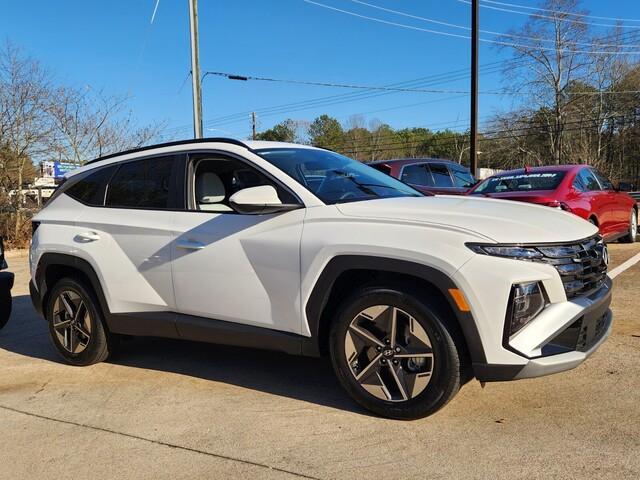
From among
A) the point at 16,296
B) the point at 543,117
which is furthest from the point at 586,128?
the point at 16,296

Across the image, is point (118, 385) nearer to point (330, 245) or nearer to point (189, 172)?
point (189, 172)

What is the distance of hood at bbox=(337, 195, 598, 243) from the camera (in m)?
3.02

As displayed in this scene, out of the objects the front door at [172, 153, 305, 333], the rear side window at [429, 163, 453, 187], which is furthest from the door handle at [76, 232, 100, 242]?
the rear side window at [429, 163, 453, 187]

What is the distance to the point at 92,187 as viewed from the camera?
191 inches

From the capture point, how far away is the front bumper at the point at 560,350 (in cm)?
292

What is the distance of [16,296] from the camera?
8352 millimetres

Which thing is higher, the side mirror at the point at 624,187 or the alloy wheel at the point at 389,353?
the side mirror at the point at 624,187

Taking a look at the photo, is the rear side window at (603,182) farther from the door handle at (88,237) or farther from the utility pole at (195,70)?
the utility pole at (195,70)

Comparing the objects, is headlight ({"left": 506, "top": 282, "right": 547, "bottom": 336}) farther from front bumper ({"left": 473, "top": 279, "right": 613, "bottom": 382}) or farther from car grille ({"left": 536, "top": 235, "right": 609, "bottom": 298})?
car grille ({"left": 536, "top": 235, "right": 609, "bottom": 298})

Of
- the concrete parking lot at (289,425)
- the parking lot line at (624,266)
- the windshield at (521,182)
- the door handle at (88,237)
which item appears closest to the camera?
the concrete parking lot at (289,425)

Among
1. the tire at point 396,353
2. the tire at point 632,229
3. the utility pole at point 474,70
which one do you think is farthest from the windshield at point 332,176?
the utility pole at point 474,70

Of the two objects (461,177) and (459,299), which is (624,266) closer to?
(461,177)

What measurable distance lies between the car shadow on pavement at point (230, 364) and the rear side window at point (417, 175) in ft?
18.3

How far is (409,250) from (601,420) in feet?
4.94
